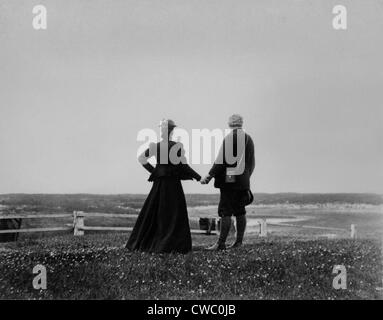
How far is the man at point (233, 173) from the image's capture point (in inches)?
328

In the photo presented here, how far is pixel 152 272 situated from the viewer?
741 centimetres

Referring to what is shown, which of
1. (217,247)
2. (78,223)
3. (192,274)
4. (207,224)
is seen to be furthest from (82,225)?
(192,274)

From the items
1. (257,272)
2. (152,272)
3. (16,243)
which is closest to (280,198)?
(257,272)

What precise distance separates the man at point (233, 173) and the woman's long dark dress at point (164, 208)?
1.25ft

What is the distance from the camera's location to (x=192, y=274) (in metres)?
7.40

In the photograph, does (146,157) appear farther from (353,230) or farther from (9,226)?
(353,230)

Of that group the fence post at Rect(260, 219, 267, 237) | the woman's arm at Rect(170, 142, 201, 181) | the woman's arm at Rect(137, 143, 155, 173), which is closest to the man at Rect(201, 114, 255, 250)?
the woman's arm at Rect(170, 142, 201, 181)

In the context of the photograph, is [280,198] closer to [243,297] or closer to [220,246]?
[220,246]

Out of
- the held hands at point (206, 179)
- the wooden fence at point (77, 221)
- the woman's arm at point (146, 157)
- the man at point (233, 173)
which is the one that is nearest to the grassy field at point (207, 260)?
the wooden fence at point (77, 221)

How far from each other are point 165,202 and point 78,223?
248cm

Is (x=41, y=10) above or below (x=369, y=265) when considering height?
above

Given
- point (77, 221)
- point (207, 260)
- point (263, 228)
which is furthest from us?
point (77, 221)
